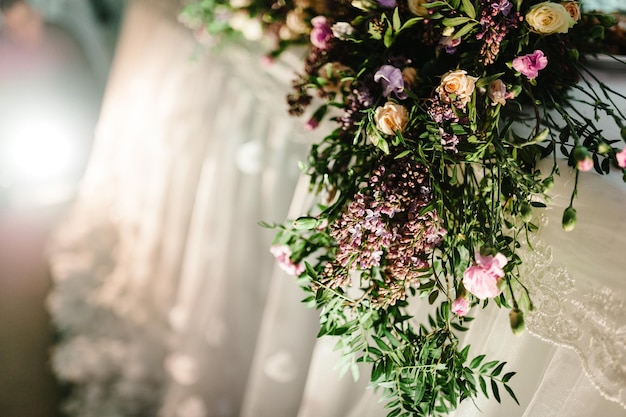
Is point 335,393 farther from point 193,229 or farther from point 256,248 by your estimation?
point 193,229

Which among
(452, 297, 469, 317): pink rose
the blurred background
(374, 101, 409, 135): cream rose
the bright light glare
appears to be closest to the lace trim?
(452, 297, 469, 317): pink rose

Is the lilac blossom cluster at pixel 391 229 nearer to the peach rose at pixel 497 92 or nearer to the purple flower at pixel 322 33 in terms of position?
the peach rose at pixel 497 92

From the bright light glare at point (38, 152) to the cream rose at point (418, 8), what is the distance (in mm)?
2478

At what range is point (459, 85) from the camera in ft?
1.82

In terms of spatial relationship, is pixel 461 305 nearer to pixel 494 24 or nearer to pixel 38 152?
pixel 494 24

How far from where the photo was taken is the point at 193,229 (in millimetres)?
1468

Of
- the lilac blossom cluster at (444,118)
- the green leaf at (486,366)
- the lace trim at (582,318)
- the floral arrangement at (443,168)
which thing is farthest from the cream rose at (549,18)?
the green leaf at (486,366)

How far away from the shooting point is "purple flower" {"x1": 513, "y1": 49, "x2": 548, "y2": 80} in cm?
55

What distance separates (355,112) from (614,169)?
0.34 m

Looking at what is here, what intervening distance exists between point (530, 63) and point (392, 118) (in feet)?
0.54

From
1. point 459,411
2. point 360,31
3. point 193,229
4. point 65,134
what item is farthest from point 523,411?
point 65,134

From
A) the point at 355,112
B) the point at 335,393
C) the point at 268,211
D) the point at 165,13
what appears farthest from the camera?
the point at 165,13

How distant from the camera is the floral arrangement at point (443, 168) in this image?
1.82 feet

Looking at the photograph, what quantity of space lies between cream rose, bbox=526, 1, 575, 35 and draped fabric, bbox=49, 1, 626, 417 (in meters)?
0.19
